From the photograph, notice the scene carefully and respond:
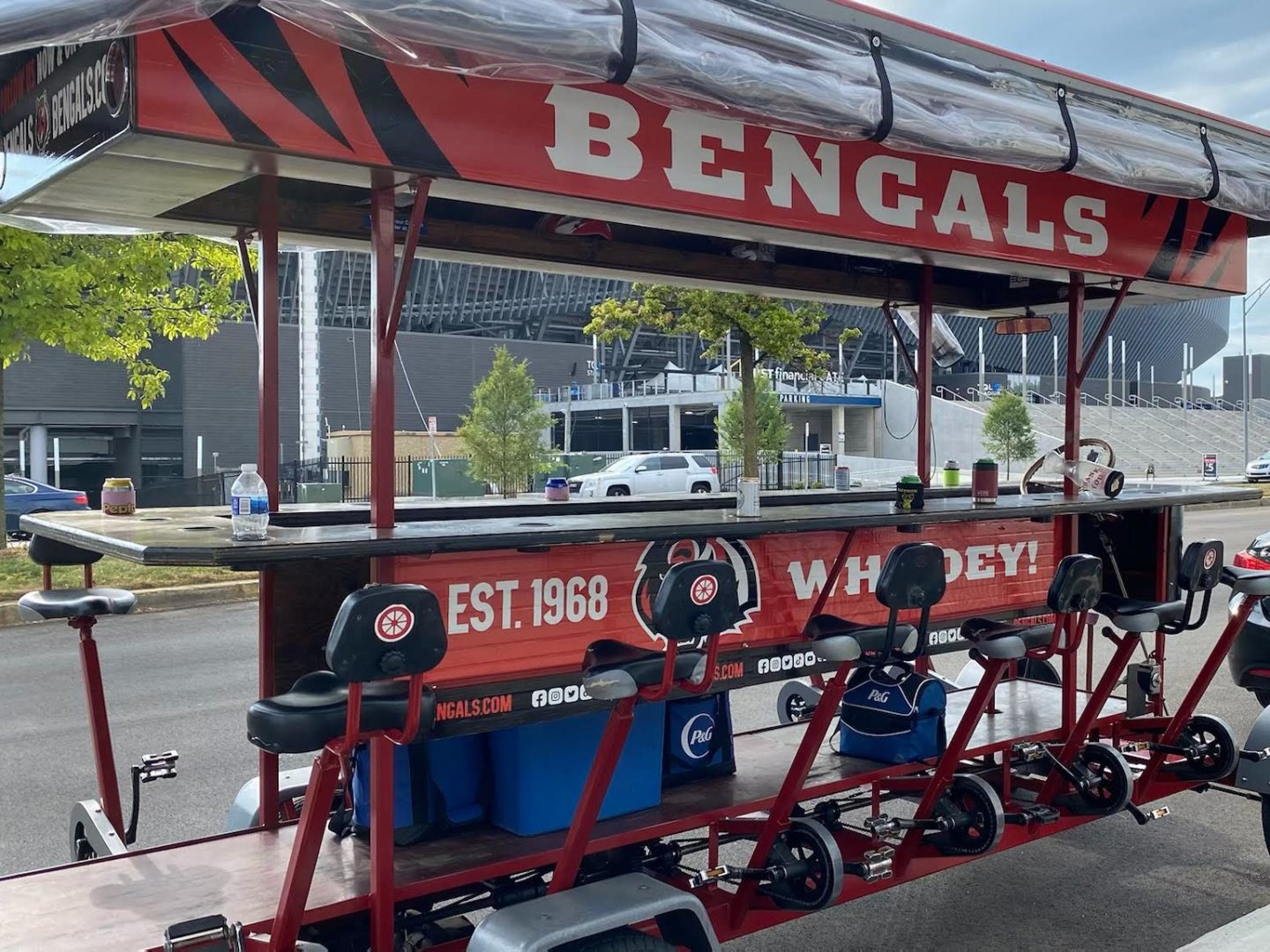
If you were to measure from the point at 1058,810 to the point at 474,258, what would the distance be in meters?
3.43

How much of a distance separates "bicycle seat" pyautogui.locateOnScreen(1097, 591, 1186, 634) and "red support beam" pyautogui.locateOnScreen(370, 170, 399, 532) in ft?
10.2

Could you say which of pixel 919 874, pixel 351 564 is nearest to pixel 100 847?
pixel 351 564

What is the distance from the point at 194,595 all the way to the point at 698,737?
405 inches

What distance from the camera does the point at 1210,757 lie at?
500 cm

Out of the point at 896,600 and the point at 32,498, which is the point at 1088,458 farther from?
the point at 32,498

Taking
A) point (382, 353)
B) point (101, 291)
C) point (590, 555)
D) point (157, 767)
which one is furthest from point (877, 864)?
point (101, 291)

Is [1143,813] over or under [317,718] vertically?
under

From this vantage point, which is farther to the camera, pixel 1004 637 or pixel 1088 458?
pixel 1088 458

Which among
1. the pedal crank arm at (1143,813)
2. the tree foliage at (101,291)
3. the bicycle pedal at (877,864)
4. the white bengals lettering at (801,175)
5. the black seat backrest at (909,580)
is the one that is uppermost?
the tree foliage at (101,291)

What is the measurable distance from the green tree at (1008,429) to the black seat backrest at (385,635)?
42.9 metres

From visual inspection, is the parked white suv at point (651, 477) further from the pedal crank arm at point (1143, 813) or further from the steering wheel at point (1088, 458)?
the pedal crank arm at point (1143, 813)

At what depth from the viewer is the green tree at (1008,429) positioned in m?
43.2

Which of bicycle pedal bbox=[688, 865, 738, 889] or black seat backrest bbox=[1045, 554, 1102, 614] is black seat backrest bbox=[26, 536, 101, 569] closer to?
bicycle pedal bbox=[688, 865, 738, 889]

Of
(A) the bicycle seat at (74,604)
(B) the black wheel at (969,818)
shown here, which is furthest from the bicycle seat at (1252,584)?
(A) the bicycle seat at (74,604)
